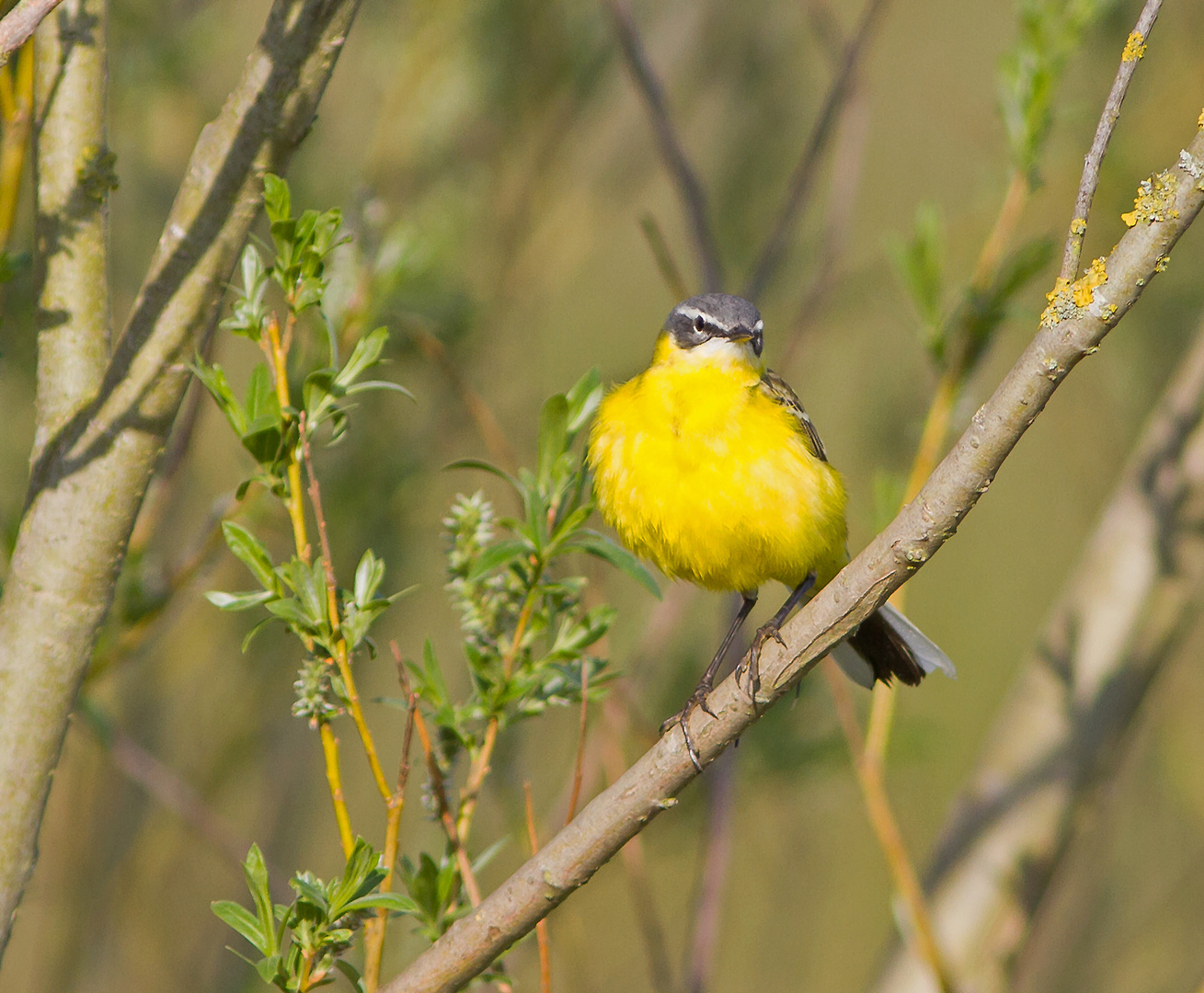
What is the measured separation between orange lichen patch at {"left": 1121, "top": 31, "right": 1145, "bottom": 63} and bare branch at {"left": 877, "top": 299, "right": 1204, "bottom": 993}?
95.0 inches

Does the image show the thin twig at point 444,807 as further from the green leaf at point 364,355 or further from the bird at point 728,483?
the bird at point 728,483

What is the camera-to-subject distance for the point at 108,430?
1940 millimetres

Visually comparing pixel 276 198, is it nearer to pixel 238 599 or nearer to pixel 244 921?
pixel 238 599

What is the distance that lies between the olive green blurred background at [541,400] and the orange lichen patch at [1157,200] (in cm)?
221

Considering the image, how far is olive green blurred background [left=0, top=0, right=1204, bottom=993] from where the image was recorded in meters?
4.46

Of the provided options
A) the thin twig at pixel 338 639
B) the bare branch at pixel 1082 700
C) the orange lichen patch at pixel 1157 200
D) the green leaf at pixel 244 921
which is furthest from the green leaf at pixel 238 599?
the bare branch at pixel 1082 700

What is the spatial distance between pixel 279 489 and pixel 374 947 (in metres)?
0.81

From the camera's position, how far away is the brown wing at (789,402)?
3.23 metres

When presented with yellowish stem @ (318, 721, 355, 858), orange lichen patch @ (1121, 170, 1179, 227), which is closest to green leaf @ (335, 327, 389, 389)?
yellowish stem @ (318, 721, 355, 858)

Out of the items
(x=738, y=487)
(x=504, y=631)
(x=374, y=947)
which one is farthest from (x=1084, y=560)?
(x=374, y=947)

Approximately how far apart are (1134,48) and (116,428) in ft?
5.60

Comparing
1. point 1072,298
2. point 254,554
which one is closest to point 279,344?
point 254,554

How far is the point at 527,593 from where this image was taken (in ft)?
7.20

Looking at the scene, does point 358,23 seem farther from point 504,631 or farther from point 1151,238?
point 1151,238
